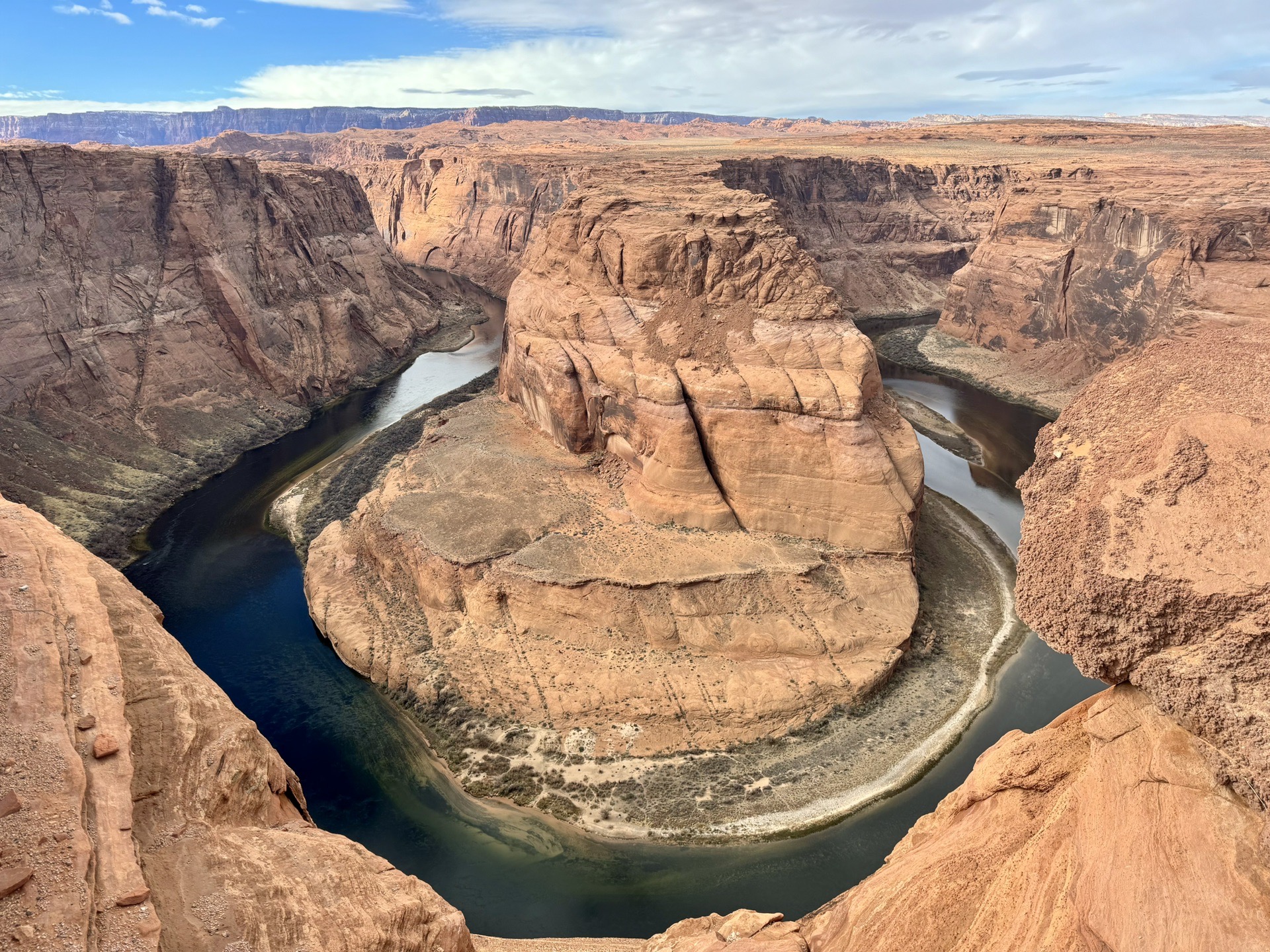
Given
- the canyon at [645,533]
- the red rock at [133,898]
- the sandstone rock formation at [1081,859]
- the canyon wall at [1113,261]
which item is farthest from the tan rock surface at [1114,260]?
the red rock at [133,898]

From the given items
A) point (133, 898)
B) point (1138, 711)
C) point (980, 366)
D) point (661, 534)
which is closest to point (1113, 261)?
point (980, 366)

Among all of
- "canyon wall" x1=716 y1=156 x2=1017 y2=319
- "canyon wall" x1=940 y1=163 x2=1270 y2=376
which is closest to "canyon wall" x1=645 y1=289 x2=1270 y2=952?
"canyon wall" x1=940 y1=163 x2=1270 y2=376

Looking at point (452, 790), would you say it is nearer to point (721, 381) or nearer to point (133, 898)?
point (133, 898)

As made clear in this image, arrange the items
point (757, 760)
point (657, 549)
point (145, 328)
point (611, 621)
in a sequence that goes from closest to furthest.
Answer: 1. point (757, 760)
2. point (611, 621)
3. point (657, 549)
4. point (145, 328)

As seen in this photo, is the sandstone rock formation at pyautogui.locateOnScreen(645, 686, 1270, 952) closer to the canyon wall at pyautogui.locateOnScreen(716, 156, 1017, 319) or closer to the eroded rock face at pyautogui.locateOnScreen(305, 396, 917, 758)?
the eroded rock face at pyautogui.locateOnScreen(305, 396, 917, 758)

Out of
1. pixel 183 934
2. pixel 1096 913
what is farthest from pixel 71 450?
pixel 1096 913

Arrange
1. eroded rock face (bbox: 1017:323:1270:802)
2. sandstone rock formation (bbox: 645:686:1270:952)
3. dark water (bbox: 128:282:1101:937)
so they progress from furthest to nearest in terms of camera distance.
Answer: dark water (bbox: 128:282:1101:937)
eroded rock face (bbox: 1017:323:1270:802)
sandstone rock formation (bbox: 645:686:1270:952)
